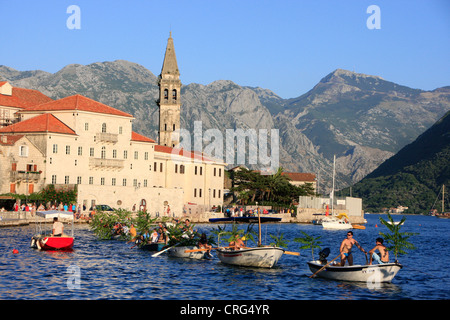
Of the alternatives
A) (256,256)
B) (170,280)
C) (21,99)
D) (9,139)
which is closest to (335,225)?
(9,139)

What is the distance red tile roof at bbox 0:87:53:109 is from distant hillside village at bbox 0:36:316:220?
18 cm

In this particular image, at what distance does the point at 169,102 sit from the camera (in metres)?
126

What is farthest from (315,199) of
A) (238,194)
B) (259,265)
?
(259,265)

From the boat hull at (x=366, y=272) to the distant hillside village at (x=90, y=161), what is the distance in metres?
53.5

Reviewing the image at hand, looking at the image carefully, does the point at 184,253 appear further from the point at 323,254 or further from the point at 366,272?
the point at 366,272

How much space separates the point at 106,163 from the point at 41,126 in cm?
1092

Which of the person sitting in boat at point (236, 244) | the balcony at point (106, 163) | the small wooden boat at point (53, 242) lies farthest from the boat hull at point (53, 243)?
the balcony at point (106, 163)

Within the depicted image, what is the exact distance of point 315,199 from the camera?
4798 inches

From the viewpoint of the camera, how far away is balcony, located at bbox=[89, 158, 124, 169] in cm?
9256

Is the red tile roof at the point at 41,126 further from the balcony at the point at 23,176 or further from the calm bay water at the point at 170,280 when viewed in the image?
the calm bay water at the point at 170,280

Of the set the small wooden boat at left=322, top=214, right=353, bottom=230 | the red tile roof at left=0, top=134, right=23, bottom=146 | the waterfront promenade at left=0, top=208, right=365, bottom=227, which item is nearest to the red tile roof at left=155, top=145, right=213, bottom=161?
the waterfront promenade at left=0, top=208, right=365, bottom=227

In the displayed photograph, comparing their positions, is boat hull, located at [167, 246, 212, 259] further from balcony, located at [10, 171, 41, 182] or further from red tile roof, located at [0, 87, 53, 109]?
red tile roof, located at [0, 87, 53, 109]

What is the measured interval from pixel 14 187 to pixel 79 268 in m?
48.9

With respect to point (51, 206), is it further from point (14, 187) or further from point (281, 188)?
point (281, 188)
